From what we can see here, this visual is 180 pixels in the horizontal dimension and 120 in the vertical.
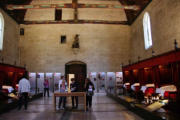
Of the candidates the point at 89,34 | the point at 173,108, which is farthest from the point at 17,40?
the point at 173,108

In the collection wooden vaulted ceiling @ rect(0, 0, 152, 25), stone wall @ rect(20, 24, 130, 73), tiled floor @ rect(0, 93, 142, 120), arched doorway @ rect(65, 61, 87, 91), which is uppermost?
wooden vaulted ceiling @ rect(0, 0, 152, 25)

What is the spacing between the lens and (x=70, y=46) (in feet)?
52.5

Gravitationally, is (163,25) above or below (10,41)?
below

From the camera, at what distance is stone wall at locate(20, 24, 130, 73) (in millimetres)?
15656

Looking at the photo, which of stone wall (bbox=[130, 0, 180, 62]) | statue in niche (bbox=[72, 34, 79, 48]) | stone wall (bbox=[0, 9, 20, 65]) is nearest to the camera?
stone wall (bbox=[130, 0, 180, 62])

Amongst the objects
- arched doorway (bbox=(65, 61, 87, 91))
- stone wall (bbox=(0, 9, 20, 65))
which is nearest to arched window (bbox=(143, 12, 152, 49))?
arched doorway (bbox=(65, 61, 87, 91))

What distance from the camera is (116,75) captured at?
1531 centimetres

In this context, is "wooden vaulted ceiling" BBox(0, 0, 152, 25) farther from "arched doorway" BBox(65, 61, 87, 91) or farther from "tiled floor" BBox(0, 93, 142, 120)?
"tiled floor" BBox(0, 93, 142, 120)

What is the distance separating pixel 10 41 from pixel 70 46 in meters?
5.79

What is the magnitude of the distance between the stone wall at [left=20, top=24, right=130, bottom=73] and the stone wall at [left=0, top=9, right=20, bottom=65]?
2.27 feet

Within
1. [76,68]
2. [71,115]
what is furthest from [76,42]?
[71,115]

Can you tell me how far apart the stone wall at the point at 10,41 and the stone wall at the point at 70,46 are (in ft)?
2.27

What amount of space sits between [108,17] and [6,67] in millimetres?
11253

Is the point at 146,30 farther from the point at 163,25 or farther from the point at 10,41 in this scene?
the point at 10,41
